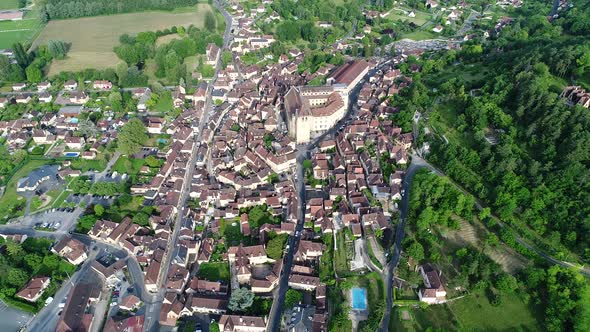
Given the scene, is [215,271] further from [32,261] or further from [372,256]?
[32,261]

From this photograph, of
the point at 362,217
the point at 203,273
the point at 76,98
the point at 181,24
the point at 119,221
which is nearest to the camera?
the point at 203,273

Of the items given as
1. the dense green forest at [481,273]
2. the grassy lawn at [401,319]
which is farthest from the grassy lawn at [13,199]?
the dense green forest at [481,273]

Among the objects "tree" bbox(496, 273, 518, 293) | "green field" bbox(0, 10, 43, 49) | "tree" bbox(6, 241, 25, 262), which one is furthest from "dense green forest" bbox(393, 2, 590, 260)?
"green field" bbox(0, 10, 43, 49)

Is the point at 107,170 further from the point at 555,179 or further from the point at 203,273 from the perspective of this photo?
the point at 555,179

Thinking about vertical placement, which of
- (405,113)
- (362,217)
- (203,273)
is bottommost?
(203,273)

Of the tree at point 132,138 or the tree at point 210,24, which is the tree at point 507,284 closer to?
the tree at point 132,138

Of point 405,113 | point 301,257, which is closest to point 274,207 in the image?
point 301,257

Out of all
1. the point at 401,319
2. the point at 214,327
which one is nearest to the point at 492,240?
the point at 401,319

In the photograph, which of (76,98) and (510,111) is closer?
(510,111)
